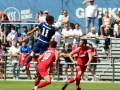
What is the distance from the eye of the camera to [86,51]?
19578 millimetres

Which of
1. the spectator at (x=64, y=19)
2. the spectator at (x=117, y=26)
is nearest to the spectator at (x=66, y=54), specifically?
the spectator at (x=64, y=19)

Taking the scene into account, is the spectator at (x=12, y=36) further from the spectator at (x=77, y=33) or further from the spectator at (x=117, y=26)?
the spectator at (x=117, y=26)

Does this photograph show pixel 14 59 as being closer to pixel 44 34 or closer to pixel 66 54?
pixel 66 54

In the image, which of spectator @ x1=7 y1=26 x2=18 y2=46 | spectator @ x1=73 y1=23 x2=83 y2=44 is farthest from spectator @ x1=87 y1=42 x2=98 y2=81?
spectator @ x1=7 y1=26 x2=18 y2=46

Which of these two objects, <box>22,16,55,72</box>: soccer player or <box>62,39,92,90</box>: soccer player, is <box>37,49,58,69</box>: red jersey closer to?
<box>22,16,55,72</box>: soccer player

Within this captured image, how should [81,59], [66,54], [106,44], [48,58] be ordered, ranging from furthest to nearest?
[106,44]
[66,54]
[81,59]
[48,58]

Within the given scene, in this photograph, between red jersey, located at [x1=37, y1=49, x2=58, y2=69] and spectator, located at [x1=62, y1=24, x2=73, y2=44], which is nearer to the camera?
red jersey, located at [x1=37, y1=49, x2=58, y2=69]

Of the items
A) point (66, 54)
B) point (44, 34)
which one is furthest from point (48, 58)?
point (66, 54)

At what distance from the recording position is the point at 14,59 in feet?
93.7

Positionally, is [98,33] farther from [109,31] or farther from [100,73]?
[100,73]

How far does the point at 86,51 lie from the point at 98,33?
11.0 m

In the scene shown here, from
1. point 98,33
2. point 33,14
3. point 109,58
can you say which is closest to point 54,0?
point 33,14

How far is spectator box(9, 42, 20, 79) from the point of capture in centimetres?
2812

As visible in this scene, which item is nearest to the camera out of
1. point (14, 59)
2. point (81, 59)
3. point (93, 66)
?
point (81, 59)
